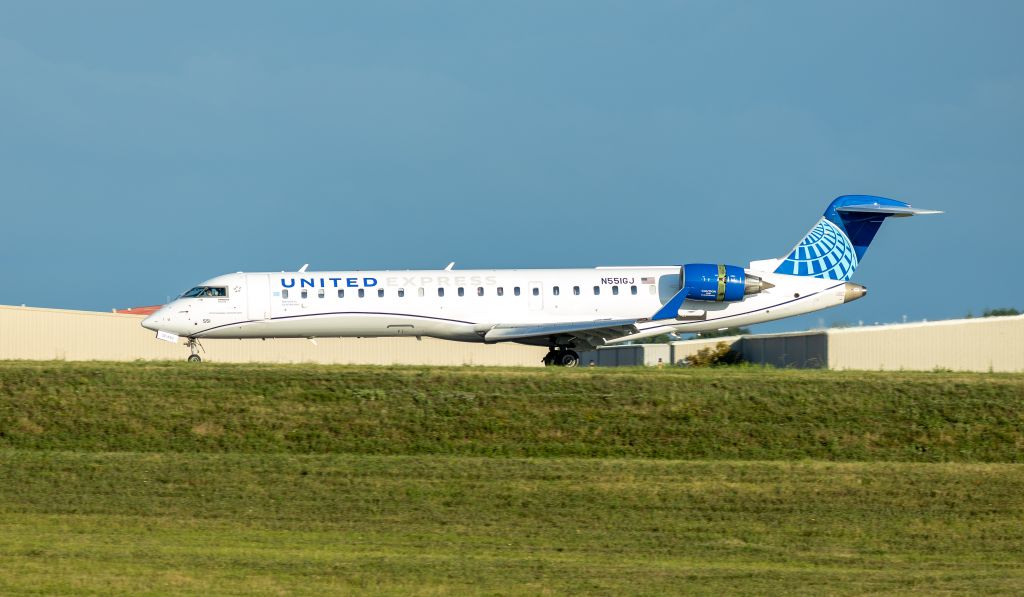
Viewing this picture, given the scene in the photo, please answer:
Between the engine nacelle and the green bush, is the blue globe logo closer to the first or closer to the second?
the engine nacelle

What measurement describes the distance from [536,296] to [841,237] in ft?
28.2

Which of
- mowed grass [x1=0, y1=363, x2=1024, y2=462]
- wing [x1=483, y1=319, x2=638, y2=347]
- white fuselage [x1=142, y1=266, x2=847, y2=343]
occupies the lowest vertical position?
mowed grass [x1=0, y1=363, x2=1024, y2=462]

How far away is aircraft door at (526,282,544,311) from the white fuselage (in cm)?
2

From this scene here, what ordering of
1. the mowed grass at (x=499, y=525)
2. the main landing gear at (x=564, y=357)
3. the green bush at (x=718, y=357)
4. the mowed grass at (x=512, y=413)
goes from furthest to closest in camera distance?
the green bush at (x=718, y=357) → the main landing gear at (x=564, y=357) → the mowed grass at (x=512, y=413) → the mowed grass at (x=499, y=525)

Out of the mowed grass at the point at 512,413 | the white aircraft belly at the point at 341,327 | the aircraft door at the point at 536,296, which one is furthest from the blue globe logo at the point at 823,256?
the mowed grass at the point at 512,413

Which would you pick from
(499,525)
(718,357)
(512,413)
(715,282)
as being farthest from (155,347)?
(499,525)

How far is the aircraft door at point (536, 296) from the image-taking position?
30484mm

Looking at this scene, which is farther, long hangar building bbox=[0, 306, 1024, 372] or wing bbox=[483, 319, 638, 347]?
long hangar building bbox=[0, 306, 1024, 372]

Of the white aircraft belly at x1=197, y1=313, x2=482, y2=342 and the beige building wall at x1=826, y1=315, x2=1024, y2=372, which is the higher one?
the white aircraft belly at x1=197, y1=313, x2=482, y2=342

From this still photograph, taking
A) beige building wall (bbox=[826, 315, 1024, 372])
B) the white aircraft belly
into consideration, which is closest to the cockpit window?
the white aircraft belly

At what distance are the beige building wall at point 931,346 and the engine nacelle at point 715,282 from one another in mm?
5302

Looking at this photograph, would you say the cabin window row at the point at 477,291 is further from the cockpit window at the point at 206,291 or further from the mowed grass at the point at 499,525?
the mowed grass at the point at 499,525

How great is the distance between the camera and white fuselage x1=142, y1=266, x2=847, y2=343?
30.0 meters

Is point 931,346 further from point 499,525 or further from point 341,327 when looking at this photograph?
point 499,525
